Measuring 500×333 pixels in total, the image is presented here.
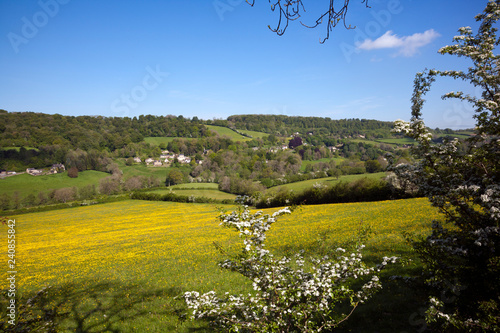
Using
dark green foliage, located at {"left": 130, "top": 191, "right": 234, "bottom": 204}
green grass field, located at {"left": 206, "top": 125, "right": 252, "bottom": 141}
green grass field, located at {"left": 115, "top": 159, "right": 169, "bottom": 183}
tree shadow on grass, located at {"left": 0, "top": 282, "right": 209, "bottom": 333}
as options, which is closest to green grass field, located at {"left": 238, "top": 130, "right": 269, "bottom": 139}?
green grass field, located at {"left": 206, "top": 125, "right": 252, "bottom": 141}

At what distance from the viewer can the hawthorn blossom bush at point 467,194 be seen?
12.7 feet

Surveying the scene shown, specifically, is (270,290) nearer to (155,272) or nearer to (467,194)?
(467,194)

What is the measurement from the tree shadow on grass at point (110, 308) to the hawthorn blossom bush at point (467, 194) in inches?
283

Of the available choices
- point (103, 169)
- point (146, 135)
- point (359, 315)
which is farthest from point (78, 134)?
point (359, 315)

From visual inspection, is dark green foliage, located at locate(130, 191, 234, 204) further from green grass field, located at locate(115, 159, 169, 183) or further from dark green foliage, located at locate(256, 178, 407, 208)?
green grass field, located at locate(115, 159, 169, 183)

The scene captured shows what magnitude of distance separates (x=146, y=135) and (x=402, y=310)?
547ft

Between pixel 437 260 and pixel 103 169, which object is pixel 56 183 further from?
pixel 437 260

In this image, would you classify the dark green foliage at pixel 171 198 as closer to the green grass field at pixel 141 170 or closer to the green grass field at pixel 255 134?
the green grass field at pixel 141 170

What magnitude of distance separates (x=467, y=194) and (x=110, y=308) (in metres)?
13.0

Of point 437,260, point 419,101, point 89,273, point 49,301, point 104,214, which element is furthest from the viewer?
point 104,214

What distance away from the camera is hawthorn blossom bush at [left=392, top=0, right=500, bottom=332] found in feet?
12.7

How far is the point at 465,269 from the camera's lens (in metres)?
4.37

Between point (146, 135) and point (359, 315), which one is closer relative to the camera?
point (359, 315)

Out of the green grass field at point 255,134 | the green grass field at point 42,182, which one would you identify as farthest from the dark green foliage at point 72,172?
the green grass field at point 255,134
